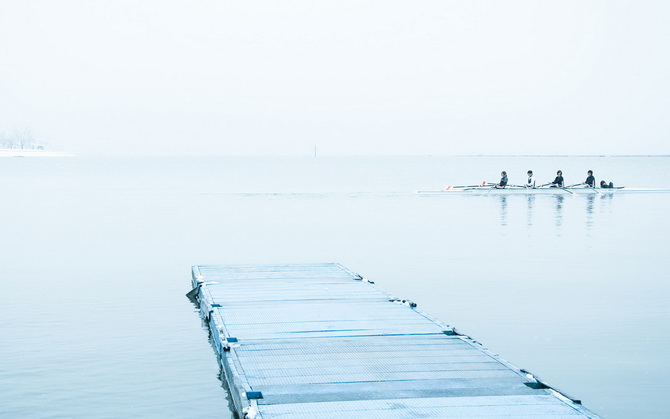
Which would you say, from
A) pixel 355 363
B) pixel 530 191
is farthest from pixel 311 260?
pixel 530 191

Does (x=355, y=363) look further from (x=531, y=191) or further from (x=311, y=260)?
(x=531, y=191)

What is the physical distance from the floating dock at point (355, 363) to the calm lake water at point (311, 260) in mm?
708

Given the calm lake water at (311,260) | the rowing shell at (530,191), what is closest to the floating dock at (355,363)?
the calm lake water at (311,260)

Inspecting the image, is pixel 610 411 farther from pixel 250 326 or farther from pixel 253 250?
pixel 253 250

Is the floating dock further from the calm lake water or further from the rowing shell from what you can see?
the rowing shell

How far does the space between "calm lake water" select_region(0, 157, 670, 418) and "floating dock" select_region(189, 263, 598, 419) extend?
0.71 metres

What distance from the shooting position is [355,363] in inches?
367

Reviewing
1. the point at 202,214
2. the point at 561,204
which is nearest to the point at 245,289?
the point at 202,214

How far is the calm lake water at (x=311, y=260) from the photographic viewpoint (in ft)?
33.3

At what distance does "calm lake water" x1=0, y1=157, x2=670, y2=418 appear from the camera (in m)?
10.2

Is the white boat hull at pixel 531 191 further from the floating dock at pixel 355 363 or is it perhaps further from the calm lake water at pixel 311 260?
the floating dock at pixel 355 363

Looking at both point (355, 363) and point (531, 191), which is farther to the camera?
point (531, 191)

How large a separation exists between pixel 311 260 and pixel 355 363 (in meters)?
12.2

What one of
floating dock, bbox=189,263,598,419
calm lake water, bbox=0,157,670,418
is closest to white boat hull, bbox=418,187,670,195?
calm lake water, bbox=0,157,670,418
